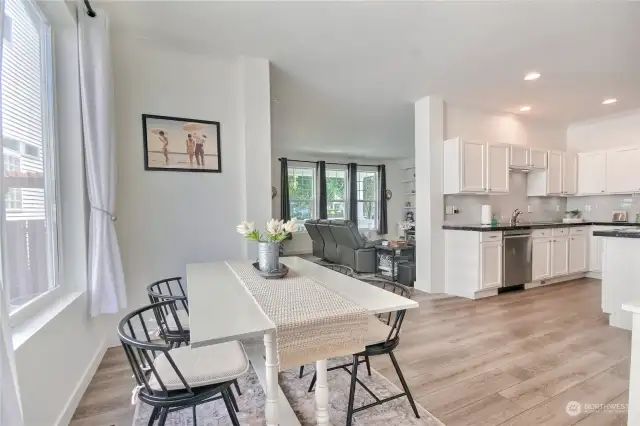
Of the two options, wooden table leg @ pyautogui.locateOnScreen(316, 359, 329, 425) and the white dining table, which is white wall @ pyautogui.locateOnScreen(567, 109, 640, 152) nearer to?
the white dining table

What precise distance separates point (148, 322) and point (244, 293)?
1.74 metres

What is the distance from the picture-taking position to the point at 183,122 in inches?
117

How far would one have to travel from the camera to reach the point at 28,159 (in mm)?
1771

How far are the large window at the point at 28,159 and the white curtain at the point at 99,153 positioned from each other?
206 millimetres

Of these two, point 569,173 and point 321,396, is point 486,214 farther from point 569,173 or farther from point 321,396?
point 321,396

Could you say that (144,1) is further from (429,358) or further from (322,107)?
(429,358)

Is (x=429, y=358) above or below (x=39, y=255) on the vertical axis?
below

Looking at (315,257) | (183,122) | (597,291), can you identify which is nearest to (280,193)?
(315,257)

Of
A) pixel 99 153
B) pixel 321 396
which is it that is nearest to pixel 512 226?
pixel 321 396

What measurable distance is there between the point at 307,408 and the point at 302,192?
6816 millimetres

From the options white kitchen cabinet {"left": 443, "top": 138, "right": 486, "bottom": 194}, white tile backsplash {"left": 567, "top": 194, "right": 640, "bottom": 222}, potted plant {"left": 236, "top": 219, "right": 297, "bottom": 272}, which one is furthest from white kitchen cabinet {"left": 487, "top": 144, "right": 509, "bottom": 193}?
potted plant {"left": 236, "top": 219, "right": 297, "bottom": 272}

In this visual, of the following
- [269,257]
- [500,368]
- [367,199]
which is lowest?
[500,368]

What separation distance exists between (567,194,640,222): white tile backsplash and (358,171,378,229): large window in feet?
14.9

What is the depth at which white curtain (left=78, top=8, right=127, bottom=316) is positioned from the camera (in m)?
2.25
